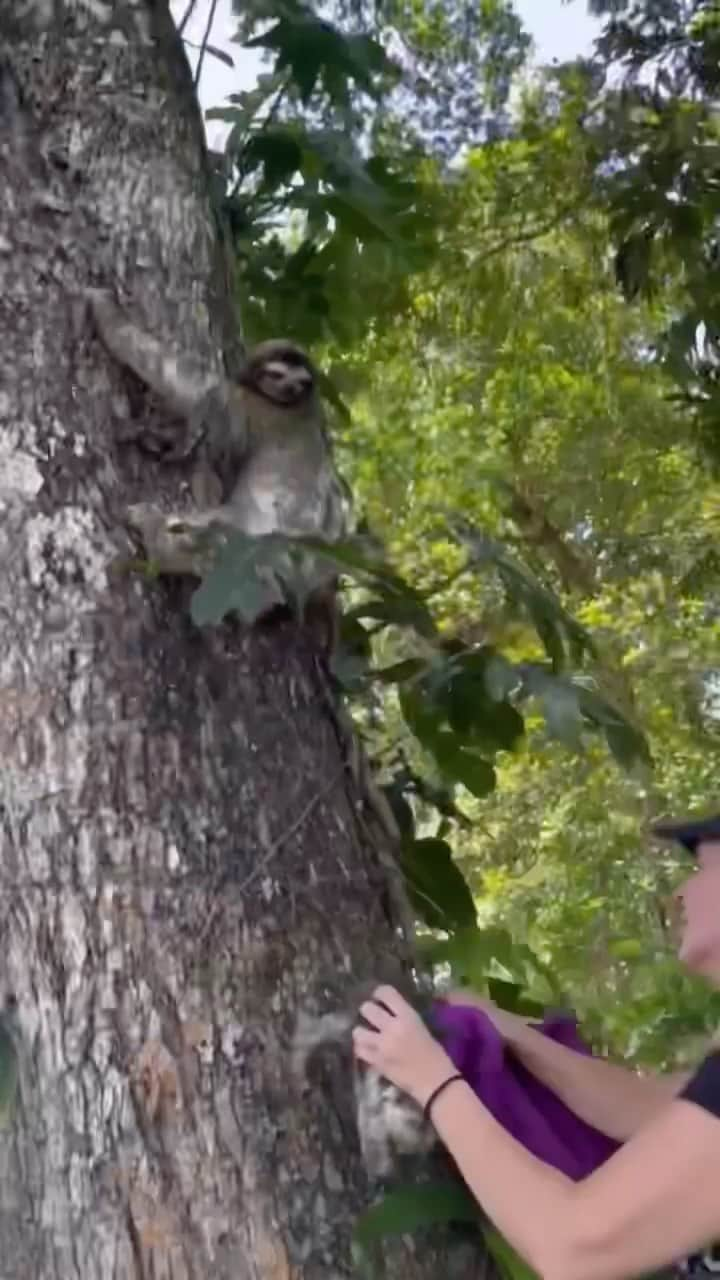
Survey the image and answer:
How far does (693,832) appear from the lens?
1053 millimetres

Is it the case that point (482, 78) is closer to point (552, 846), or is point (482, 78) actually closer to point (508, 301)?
point (508, 301)

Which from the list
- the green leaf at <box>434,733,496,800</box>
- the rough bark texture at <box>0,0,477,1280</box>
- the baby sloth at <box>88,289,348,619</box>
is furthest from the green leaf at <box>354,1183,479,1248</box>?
the green leaf at <box>434,733,496,800</box>

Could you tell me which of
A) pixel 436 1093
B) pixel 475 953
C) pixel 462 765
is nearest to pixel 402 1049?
pixel 436 1093

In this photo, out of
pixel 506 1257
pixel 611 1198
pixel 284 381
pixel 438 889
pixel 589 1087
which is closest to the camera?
pixel 611 1198

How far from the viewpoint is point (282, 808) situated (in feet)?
3.59

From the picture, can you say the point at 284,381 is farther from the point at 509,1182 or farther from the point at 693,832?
the point at 509,1182

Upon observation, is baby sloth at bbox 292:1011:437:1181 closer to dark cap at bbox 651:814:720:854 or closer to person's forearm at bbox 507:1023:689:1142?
person's forearm at bbox 507:1023:689:1142

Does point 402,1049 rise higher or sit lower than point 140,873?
lower

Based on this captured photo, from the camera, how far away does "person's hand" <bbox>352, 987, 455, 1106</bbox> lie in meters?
0.98

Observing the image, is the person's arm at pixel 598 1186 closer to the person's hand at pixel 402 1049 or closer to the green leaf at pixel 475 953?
the person's hand at pixel 402 1049

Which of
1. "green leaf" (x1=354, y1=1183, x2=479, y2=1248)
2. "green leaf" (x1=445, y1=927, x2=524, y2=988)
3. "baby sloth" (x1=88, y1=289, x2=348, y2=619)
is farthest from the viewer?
"green leaf" (x1=445, y1=927, x2=524, y2=988)

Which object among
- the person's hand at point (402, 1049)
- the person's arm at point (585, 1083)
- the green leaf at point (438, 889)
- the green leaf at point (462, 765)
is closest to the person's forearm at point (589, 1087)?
the person's arm at point (585, 1083)

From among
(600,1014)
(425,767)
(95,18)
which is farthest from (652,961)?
(95,18)

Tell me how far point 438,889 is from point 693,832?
0.40 m
